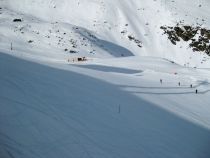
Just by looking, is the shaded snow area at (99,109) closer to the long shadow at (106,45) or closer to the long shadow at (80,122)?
the long shadow at (80,122)

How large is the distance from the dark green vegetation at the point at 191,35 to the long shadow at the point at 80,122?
91.7 feet

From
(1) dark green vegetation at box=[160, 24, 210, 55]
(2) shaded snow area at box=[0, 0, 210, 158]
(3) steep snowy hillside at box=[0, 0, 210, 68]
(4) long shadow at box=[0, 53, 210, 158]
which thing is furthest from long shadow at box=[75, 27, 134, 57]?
(4) long shadow at box=[0, 53, 210, 158]

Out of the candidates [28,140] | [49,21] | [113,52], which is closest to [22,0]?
[49,21]

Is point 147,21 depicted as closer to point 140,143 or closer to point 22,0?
point 22,0

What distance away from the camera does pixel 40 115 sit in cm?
785

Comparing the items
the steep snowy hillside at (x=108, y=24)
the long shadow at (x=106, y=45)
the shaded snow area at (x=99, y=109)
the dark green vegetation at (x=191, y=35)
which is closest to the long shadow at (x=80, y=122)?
the shaded snow area at (x=99, y=109)

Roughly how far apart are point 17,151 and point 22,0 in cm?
3835

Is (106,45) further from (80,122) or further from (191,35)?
(80,122)

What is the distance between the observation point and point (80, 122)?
8.42m

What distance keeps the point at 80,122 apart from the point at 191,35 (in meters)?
34.6

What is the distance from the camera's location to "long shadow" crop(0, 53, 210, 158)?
6641mm

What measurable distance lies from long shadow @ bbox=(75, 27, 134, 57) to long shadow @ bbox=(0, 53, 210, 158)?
20.9 m

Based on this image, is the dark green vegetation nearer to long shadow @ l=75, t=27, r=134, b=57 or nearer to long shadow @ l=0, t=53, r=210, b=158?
long shadow @ l=75, t=27, r=134, b=57

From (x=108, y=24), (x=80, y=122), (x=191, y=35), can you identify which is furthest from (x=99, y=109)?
(x=191, y=35)
